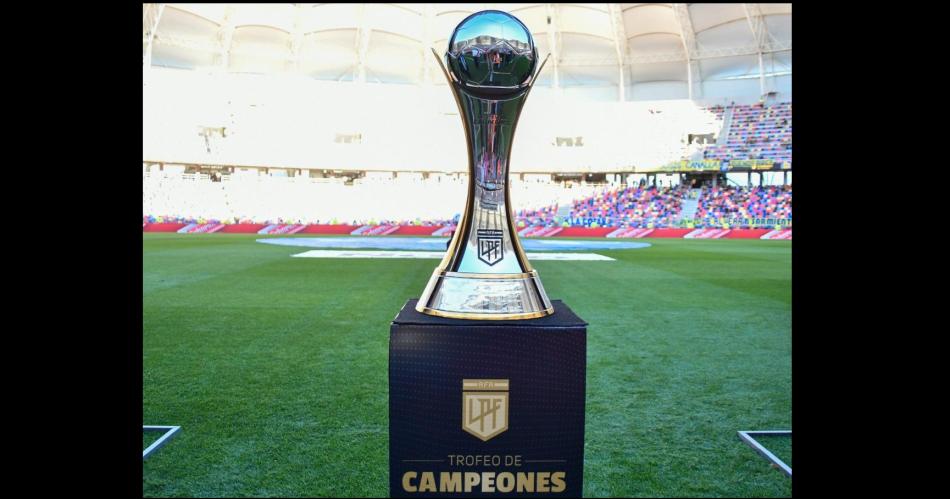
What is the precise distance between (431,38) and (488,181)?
27.1 meters

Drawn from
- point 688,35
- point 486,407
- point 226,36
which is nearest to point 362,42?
point 226,36

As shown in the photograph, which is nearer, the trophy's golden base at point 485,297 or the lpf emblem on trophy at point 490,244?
the trophy's golden base at point 485,297

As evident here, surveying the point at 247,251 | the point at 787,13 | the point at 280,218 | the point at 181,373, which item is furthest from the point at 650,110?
the point at 181,373

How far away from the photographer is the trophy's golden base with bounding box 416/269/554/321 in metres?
1.66

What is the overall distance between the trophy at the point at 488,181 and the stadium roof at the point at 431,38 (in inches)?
957

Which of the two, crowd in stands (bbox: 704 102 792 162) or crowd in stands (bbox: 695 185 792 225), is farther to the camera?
crowd in stands (bbox: 704 102 792 162)

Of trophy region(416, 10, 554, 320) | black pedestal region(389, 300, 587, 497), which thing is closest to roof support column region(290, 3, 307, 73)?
trophy region(416, 10, 554, 320)

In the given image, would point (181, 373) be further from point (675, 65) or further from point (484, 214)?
point (675, 65)

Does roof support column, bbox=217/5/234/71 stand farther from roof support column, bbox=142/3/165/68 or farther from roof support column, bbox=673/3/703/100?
roof support column, bbox=673/3/703/100

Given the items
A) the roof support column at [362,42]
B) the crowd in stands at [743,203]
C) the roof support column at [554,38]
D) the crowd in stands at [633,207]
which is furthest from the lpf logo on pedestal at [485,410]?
the roof support column at [362,42]

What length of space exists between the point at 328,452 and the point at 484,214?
1.23 metres

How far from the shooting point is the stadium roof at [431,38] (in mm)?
25766

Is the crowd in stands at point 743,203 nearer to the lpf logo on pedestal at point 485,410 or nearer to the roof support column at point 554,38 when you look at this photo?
the roof support column at point 554,38

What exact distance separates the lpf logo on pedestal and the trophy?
205mm
